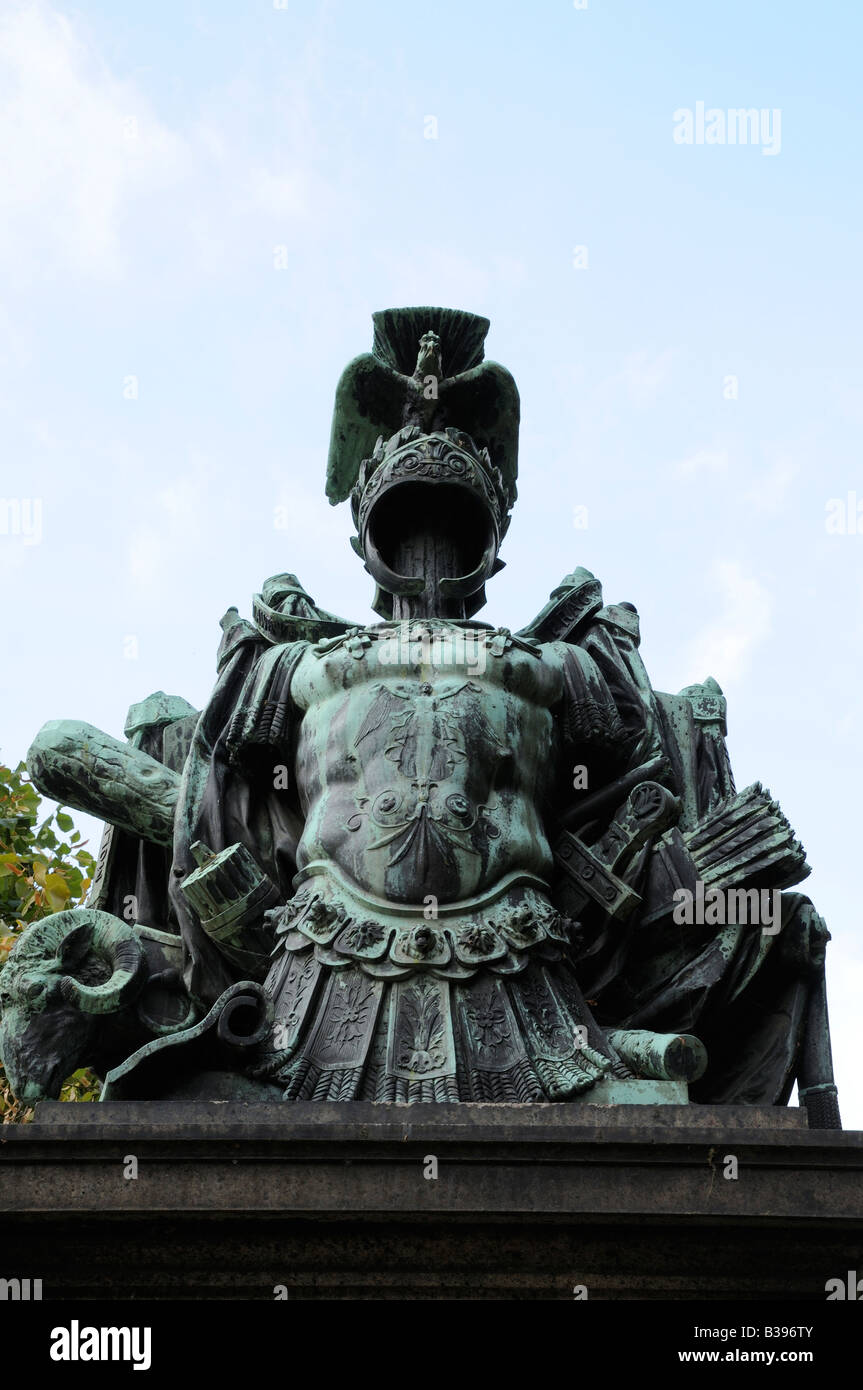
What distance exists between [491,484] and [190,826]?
288 centimetres

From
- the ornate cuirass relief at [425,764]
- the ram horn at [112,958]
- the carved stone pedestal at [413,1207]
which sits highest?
the ornate cuirass relief at [425,764]

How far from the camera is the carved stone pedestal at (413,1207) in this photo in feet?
21.7

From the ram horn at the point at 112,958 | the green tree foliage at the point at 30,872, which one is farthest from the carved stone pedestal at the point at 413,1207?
the green tree foliage at the point at 30,872

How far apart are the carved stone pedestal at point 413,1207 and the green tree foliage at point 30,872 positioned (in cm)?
830

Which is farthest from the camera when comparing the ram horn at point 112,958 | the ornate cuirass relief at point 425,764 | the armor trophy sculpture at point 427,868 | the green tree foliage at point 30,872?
the green tree foliage at point 30,872

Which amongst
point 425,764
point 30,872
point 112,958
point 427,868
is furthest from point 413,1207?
point 30,872

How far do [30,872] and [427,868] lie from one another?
1062 cm

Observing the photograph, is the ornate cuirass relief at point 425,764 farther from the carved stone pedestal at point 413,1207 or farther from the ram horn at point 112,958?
A: the carved stone pedestal at point 413,1207

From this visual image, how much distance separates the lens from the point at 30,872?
1822 cm

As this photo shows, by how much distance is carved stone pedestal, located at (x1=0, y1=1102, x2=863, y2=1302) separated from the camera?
662cm

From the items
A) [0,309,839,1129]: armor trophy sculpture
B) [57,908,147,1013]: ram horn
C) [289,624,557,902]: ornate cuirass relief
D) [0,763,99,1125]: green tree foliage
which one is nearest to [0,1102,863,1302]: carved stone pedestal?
[0,309,839,1129]: armor trophy sculpture

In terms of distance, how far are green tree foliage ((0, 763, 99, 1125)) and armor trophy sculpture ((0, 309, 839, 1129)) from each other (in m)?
5.47

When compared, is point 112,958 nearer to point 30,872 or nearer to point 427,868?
point 427,868

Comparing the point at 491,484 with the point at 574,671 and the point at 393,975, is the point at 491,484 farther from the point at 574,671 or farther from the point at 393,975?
the point at 393,975
